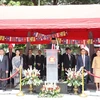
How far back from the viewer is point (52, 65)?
31.7 feet

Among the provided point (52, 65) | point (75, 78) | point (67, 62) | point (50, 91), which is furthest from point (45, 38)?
point (50, 91)

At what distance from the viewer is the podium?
9602 mm

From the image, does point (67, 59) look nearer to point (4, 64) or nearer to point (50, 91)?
point (50, 91)

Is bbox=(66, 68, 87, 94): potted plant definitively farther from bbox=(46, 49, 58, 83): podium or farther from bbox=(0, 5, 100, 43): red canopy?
bbox=(0, 5, 100, 43): red canopy

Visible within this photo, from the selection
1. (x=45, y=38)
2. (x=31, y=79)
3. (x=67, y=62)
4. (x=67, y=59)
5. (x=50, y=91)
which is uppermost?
(x=45, y=38)

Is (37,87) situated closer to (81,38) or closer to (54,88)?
(54,88)

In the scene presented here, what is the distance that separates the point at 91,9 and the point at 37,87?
3.83m

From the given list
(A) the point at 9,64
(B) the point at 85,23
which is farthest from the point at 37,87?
(B) the point at 85,23

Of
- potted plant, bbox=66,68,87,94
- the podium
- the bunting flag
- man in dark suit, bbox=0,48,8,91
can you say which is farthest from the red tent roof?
potted plant, bbox=66,68,87,94

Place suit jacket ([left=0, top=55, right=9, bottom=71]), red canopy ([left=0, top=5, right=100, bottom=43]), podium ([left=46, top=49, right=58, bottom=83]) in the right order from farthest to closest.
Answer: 1. suit jacket ([left=0, top=55, right=9, bottom=71])
2. red canopy ([left=0, top=5, right=100, bottom=43])
3. podium ([left=46, top=49, right=58, bottom=83])

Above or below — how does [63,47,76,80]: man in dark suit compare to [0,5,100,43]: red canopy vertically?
below

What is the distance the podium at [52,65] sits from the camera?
9602 millimetres

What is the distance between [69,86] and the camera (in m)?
10.0

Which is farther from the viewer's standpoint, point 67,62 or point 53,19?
point 67,62
